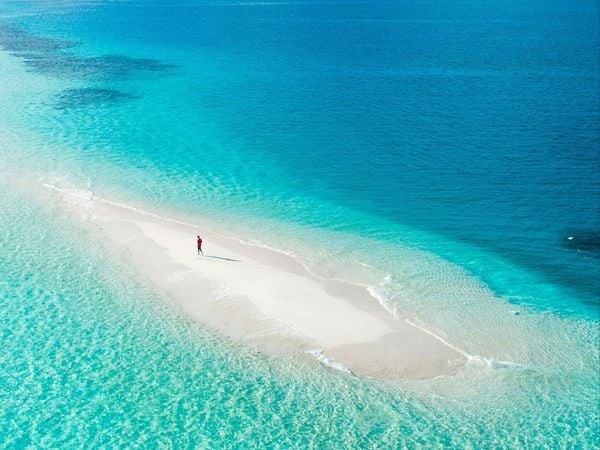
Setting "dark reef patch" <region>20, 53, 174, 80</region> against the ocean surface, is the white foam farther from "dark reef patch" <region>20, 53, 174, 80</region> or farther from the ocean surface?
"dark reef patch" <region>20, 53, 174, 80</region>

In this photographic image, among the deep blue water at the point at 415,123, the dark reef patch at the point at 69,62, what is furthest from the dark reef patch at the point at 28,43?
the deep blue water at the point at 415,123

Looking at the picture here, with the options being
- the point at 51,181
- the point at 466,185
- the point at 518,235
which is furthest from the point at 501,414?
the point at 51,181

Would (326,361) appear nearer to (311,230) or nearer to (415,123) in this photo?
(311,230)

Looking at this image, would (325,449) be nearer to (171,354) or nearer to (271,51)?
(171,354)

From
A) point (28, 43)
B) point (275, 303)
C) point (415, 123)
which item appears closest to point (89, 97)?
point (415, 123)

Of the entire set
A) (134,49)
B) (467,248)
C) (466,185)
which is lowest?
(467,248)
